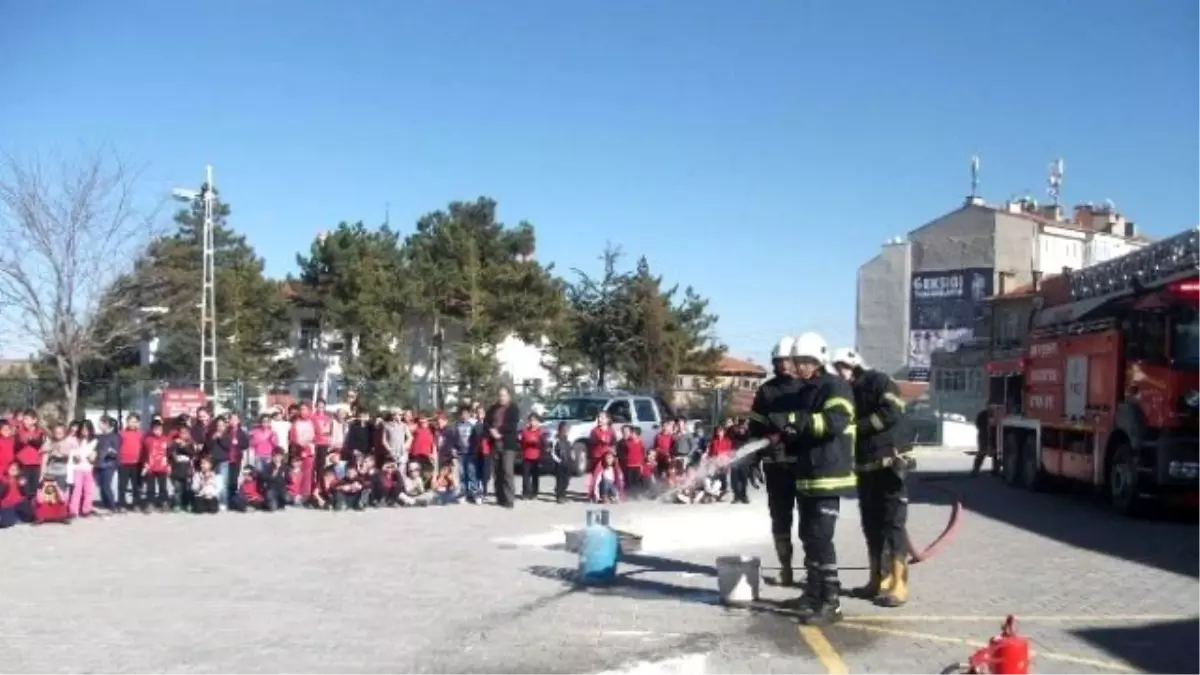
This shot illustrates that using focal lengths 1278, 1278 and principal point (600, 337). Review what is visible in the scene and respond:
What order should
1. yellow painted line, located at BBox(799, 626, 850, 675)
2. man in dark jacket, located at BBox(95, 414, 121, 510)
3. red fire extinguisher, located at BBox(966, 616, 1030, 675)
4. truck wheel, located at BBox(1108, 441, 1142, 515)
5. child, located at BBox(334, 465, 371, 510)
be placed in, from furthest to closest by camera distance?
child, located at BBox(334, 465, 371, 510), man in dark jacket, located at BBox(95, 414, 121, 510), truck wheel, located at BBox(1108, 441, 1142, 515), yellow painted line, located at BBox(799, 626, 850, 675), red fire extinguisher, located at BBox(966, 616, 1030, 675)

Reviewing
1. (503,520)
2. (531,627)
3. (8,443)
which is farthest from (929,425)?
(531,627)

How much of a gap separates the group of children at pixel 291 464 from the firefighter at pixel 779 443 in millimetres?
6073

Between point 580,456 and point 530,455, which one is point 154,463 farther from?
point 580,456

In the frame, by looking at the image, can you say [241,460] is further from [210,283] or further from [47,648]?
[210,283]

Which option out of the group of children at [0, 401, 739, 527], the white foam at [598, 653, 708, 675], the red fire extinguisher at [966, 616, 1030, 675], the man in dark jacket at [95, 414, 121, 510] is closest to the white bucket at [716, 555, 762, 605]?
the white foam at [598, 653, 708, 675]

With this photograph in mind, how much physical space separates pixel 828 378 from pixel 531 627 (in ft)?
9.35

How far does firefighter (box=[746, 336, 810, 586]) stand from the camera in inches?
402

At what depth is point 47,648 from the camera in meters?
8.47

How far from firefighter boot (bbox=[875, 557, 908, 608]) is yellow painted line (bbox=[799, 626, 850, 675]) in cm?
121

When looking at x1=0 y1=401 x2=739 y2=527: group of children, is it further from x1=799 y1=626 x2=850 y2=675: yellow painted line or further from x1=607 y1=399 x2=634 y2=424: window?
x1=799 y1=626 x2=850 y2=675: yellow painted line

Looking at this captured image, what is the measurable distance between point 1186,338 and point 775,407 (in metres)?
9.05

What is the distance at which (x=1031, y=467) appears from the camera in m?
23.0

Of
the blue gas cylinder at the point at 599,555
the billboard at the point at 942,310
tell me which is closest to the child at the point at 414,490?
the blue gas cylinder at the point at 599,555

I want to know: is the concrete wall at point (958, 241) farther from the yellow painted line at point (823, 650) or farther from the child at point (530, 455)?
the yellow painted line at point (823, 650)
